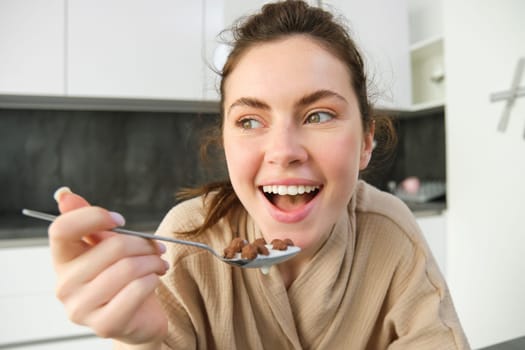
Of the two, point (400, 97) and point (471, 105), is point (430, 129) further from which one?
point (471, 105)

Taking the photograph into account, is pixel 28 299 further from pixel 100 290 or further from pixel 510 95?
pixel 510 95

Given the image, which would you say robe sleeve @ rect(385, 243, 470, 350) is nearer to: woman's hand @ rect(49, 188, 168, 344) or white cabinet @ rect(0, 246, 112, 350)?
woman's hand @ rect(49, 188, 168, 344)

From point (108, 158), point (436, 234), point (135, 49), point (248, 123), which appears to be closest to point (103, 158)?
point (108, 158)

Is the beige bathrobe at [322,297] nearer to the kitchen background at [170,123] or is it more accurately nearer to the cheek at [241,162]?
the cheek at [241,162]

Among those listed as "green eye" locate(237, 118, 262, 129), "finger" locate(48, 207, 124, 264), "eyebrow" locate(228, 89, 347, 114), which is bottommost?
"finger" locate(48, 207, 124, 264)

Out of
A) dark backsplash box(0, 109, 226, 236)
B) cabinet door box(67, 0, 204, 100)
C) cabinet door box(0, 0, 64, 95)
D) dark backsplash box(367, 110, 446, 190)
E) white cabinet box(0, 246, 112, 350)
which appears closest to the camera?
white cabinet box(0, 246, 112, 350)

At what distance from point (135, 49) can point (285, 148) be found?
146cm

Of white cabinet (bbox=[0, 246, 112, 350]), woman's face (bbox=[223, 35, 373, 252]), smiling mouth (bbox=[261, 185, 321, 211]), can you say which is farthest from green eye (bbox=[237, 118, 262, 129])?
white cabinet (bbox=[0, 246, 112, 350])

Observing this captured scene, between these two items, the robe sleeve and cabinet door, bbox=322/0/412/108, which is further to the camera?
cabinet door, bbox=322/0/412/108

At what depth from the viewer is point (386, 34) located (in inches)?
89.1

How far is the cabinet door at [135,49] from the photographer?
68.9 inches

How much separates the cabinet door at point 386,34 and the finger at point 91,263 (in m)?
2.00

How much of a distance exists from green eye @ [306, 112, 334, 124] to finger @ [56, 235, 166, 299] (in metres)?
0.38

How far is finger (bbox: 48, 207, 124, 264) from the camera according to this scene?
0.43 m
